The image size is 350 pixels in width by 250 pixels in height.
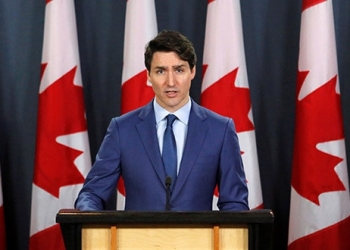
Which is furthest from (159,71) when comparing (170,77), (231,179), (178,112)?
(231,179)

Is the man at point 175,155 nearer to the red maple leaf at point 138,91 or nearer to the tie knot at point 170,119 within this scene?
the tie knot at point 170,119

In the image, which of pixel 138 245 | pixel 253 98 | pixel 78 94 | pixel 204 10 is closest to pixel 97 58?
pixel 78 94

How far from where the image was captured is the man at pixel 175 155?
7.13 ft

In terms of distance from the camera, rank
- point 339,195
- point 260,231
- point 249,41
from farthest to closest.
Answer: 1. point 249,41
2. point 339,195
3. point 260,231

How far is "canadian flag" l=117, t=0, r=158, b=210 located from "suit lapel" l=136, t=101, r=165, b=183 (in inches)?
52.7

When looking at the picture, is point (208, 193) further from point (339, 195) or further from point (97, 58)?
point (97, 58)

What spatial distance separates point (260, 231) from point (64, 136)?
2.18m

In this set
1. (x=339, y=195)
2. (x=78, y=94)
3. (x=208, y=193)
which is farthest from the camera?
(x=78, y=94)

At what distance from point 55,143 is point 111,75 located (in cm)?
58

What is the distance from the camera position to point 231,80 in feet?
11.9

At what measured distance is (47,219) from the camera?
12.1ft

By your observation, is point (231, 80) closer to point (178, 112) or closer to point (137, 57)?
point (137, 57)

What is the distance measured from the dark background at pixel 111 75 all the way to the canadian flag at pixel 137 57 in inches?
15.1

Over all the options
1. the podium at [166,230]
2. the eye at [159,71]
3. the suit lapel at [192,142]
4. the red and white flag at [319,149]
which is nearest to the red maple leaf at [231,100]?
the red and white flag at [319,149]
